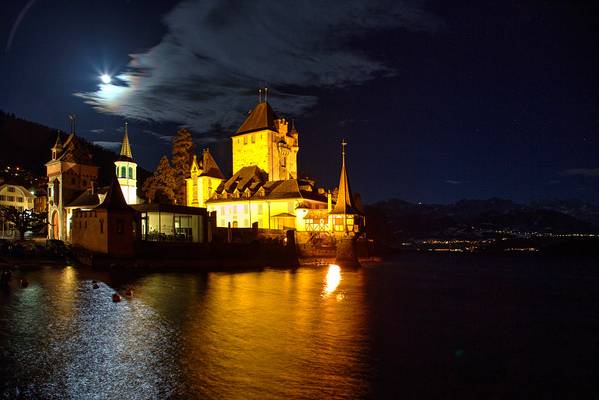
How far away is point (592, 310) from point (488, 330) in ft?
40.0

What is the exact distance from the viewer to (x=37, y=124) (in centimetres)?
17512

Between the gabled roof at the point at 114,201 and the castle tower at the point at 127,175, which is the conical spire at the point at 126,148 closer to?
the castle tower at the point at 127,175

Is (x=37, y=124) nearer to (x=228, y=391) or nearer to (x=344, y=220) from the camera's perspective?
(x=344, y=220)

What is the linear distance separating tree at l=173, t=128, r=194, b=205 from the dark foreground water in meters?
45.9

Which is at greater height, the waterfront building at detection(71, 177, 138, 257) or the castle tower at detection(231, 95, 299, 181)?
the castle tower at detection(231, 95, 299, 181)

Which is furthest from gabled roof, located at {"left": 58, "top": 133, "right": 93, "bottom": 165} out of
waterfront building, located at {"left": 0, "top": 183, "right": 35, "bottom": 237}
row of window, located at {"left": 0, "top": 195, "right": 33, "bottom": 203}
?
row of window, located at {"left": 0, "top": 195, "right": 33, "bottom": 203}

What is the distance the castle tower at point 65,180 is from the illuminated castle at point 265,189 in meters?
16.3

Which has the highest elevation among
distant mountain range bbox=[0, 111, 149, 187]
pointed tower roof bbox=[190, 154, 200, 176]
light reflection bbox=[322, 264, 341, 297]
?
distant mountain range bbox=[0, 111, 149, 187]

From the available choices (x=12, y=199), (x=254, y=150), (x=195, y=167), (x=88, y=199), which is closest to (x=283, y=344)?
(x=88, y=199)

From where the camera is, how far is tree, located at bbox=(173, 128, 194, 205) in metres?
77.4

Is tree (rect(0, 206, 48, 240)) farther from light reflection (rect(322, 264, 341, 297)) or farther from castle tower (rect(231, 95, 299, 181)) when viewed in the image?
light reflection (rect(322, 264, 341, 297))

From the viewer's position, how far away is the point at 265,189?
218 ft

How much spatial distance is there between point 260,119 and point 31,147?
4551 inches

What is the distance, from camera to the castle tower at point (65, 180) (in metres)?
58.6
